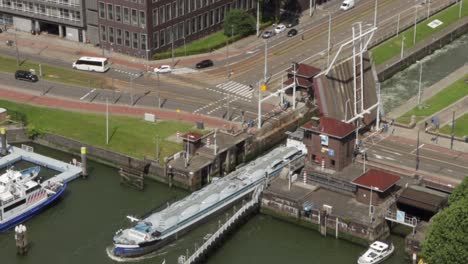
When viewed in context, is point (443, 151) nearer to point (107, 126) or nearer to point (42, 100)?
point (107, 126)

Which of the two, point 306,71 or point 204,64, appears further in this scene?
point 204,64

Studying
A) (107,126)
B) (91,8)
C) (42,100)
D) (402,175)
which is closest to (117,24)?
(91,8)

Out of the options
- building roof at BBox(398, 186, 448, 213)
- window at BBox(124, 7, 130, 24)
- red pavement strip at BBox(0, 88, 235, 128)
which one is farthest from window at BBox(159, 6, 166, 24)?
building roof at BBox(398, 186, 448, 213)

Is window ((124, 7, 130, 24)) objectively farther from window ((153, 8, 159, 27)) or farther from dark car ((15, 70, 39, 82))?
dark car ((15, 70, 39, 82))

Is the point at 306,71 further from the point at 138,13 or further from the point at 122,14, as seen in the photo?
the point at 122,14

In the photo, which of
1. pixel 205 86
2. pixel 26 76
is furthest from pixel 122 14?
pixel 205 86

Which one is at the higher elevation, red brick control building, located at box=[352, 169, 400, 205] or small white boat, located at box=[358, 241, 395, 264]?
red brick control building, located at box=[352, 169, 400, 205]
